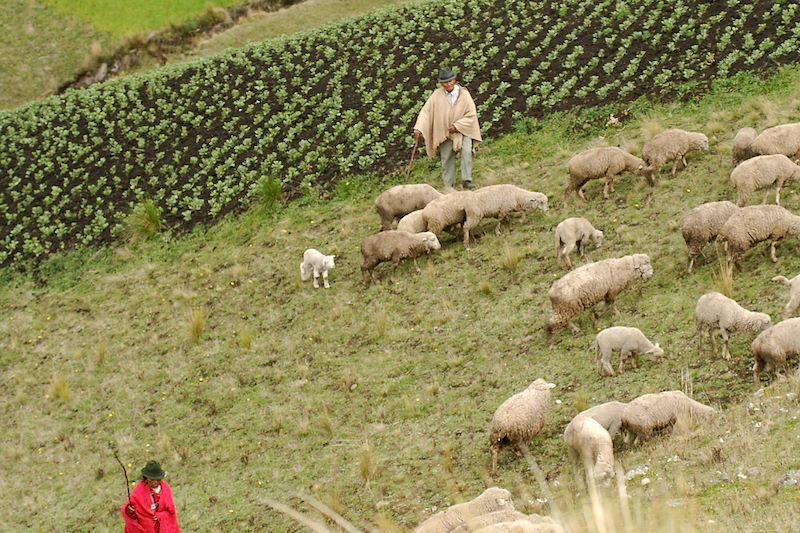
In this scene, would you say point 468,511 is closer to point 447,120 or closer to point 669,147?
point 669,147

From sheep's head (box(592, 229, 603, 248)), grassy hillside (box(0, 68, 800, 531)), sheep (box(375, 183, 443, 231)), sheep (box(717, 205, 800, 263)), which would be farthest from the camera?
sheep (box(375, 183, 443, 231))

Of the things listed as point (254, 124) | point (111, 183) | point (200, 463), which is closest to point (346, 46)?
point (254, 124)

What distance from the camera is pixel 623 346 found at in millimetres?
12727

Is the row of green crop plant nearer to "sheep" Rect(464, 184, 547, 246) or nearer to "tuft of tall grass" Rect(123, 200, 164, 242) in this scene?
"tuft of tall grass" Rect(123, 200, 164, 242)

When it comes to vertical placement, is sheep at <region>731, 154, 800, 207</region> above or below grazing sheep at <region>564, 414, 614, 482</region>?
above

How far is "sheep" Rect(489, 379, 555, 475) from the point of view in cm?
1162

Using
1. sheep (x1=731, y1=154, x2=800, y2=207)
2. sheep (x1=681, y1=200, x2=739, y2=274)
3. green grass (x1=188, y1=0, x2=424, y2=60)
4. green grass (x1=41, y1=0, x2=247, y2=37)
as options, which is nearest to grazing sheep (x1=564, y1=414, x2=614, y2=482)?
sheep (x1=681, y1=200, x2=739, y2=274)

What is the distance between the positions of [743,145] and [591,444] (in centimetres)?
794

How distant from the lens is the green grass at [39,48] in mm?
35625

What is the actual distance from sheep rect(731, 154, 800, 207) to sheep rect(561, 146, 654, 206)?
2.22m

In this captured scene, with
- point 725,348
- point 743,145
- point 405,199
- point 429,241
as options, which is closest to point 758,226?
point 725,348

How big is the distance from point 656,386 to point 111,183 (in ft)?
48.6

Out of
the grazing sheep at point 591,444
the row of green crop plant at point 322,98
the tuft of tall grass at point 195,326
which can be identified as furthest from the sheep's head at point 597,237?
the tuft of tall grass at point 195,326

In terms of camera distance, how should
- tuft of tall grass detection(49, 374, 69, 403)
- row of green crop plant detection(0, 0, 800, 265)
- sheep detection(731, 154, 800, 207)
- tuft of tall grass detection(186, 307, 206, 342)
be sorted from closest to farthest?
sheep detection(731, 154, 800, 207) → tuft of tall grass detection(49, 374, 69, 403) → tuft of tall grass detection(186, 307, 206, 342) → row of green crop plant detection(0, 0, 800, 265)
